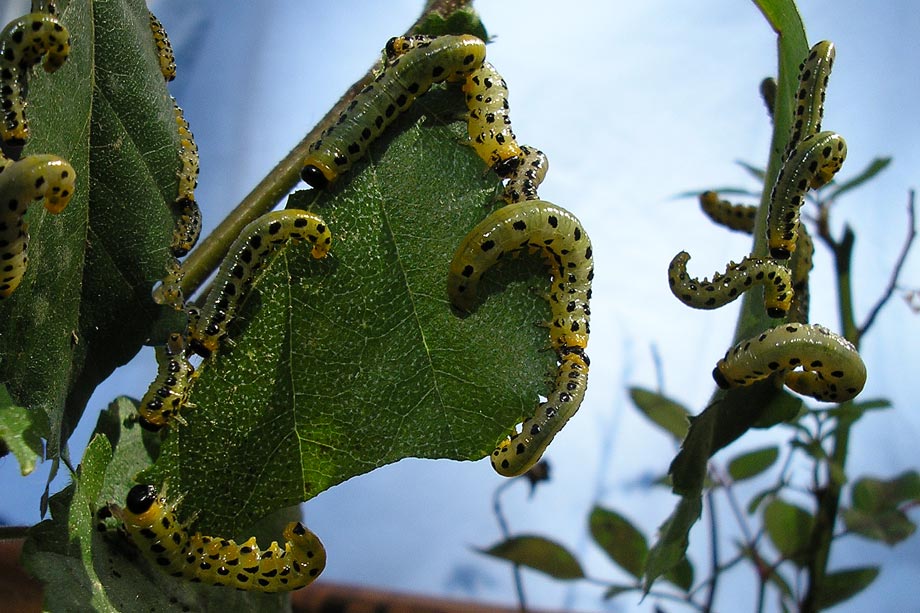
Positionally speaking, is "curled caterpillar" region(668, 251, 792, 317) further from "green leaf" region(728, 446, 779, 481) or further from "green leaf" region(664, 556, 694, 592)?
"green leaf" region(728, 446, 779, 481)

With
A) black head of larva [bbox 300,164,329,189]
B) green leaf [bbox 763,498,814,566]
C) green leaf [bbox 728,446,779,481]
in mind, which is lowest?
black head of larva [bbox 300,164,329,189]

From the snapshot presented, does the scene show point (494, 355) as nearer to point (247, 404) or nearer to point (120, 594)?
point (247, 404)

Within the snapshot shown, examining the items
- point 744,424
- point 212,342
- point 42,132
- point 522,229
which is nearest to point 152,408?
point 212,342

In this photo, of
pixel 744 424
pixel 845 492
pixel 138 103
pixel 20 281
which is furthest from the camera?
pixel 845 492

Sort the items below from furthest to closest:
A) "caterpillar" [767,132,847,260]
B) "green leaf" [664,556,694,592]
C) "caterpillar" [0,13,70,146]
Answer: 1. "green leaf" [664,556,694,592]
2. "caterpillar" [767,132,847,260]
3. "caterpillar" [0,13,70,146]

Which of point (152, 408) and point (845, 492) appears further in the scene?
point (845, 492)

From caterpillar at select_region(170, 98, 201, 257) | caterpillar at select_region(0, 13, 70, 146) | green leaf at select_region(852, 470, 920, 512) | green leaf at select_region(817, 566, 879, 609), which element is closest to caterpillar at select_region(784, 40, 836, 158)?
caterpillar at select_region(170, 98, 201, 257)

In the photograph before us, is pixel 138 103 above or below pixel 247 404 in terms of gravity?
above

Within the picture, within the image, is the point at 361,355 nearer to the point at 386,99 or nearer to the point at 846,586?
the point at 386,99
